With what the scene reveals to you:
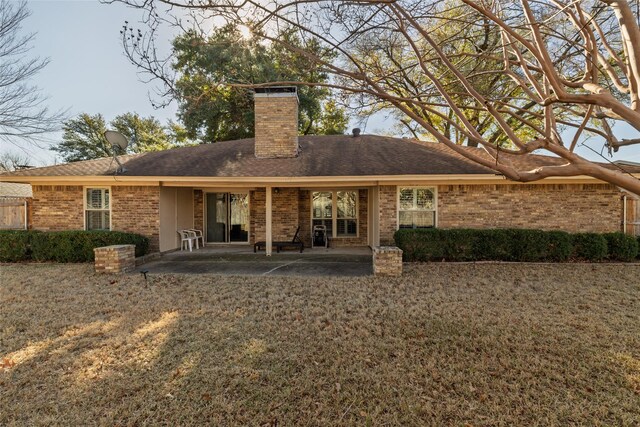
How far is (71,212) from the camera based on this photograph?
10.0 meters

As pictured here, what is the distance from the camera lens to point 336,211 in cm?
1221

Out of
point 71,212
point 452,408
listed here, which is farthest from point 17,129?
point 452,408

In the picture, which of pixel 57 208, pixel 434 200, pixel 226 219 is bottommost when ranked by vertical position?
pixel 226 219

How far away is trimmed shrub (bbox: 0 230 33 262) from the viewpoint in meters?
8.84

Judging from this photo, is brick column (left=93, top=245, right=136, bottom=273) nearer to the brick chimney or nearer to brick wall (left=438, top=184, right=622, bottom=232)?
the brick chimney

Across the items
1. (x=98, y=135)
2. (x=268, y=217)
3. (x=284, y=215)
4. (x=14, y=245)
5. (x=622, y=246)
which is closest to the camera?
(x=622, y=246)

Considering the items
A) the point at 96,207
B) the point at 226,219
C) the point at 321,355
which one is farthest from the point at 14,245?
the point at 321,355

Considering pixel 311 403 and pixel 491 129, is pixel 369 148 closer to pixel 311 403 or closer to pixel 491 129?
pixel 311 403

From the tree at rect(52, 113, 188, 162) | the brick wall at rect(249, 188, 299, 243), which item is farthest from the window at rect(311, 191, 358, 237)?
the tree at rect(52, 113, 188, 162)

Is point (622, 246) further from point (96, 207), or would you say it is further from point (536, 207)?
point (96, 207)

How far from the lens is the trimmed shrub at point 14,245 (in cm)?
884

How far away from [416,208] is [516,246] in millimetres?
2914

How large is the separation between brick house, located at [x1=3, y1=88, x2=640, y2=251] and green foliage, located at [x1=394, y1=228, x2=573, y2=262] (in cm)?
106

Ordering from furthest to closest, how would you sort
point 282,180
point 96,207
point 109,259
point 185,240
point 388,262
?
1. point 185,240
2. point 96,207
3. point 282,180
4. point 109,259
5. point 388,262
